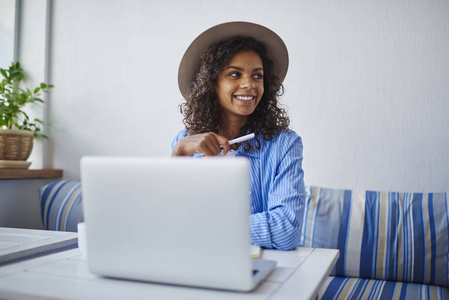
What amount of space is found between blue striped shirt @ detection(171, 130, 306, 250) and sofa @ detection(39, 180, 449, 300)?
39 centimetres

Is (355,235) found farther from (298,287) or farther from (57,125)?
(57,125)

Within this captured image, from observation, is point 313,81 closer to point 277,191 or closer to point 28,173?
point 277,191

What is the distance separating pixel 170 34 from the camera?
2.32m

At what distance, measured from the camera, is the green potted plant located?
224cm

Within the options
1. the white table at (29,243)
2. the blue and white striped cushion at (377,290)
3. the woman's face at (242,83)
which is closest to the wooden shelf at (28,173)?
the white table at (29,243)

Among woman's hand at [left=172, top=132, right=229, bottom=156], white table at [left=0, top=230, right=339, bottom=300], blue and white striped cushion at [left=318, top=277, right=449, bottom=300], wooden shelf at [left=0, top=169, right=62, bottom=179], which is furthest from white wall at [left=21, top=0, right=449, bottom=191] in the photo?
white table at [left=0, top=230, right=339, bottom=300]

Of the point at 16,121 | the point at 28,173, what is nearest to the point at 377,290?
the point at 28,173

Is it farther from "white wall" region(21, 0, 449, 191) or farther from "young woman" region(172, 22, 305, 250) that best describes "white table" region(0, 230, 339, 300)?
"white wall" region(21, 0, 449, 191)

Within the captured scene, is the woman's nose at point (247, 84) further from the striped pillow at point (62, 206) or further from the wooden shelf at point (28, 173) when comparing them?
the wooden shelf at point (28, 173)

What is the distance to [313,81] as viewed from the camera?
80.7 inches

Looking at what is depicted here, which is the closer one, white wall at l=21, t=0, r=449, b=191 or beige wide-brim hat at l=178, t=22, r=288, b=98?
beige wide-brim hat at l=178, t=22, r=288, b=98

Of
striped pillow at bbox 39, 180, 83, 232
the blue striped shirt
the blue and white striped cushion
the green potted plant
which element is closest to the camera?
the blue striped shirt

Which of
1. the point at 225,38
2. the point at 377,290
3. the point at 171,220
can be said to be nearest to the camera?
the point at 171,220

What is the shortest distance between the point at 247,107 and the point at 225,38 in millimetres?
300
